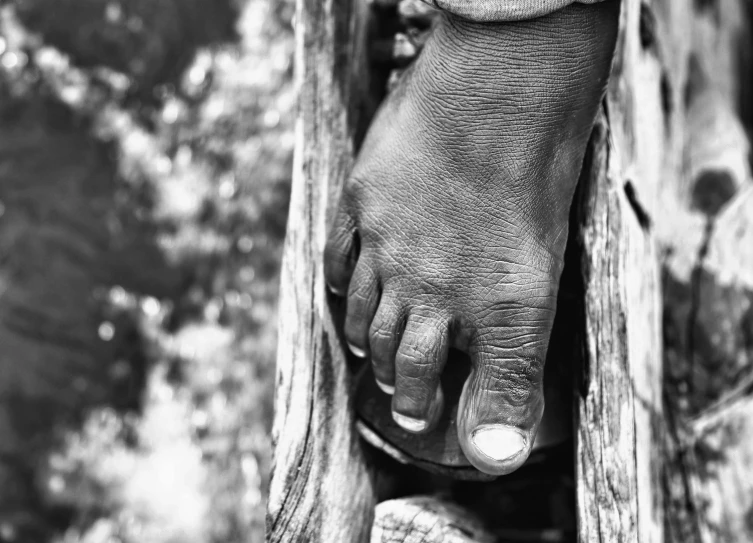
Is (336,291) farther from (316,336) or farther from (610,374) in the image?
(610,374)

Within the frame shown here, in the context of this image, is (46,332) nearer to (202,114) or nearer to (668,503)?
(202,114)

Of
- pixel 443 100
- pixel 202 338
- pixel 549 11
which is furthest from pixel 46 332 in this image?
pixel 549 11

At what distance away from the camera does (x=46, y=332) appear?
1660 mm

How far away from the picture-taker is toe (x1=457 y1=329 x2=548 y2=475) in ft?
2.57

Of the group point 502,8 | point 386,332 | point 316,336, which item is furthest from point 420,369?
point 502,8

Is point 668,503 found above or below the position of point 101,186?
below

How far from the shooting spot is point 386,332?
83 centimetres

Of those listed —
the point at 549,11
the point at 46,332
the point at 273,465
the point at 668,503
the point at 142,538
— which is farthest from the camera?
the point at 46,332

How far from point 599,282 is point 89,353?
1.32 m

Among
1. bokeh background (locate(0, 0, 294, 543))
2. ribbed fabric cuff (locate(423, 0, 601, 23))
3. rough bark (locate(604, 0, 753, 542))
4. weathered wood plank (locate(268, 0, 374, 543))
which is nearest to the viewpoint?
ribbed fabric cuff (locate(423, 0, 601, 23))

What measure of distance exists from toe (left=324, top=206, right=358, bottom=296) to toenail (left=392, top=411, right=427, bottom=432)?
19 cm

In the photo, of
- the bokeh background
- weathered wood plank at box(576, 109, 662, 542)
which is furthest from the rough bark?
the bokeh background

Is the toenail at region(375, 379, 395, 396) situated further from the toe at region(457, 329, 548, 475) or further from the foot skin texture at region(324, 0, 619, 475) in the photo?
the toe at region(457, 329, 548, 475)

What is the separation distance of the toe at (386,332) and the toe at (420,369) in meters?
0.01
